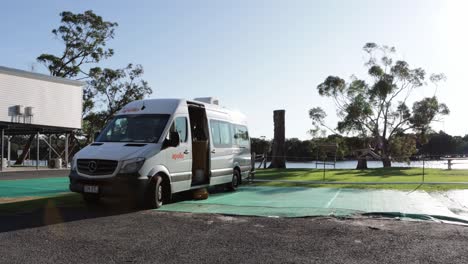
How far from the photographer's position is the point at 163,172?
384 inches

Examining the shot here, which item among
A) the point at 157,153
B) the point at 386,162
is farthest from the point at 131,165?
the point at 386,162

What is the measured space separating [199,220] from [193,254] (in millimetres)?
2563

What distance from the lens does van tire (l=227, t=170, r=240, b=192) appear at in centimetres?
1384

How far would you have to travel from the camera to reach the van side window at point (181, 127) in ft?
34.1

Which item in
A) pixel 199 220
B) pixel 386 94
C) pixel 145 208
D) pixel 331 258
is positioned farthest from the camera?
pixel 386 94

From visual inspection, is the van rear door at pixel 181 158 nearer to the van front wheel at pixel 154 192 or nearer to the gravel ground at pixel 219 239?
the van front wheel at pixel 154 192

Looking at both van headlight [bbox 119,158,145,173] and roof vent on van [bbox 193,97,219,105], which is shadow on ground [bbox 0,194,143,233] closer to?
van headlight [bbox 119,158,145,173]

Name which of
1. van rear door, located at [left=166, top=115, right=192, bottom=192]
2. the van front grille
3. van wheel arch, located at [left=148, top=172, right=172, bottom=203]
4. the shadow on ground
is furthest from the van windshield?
the shadow on ground

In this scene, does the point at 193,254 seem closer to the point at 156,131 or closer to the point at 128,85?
the point at 156,131

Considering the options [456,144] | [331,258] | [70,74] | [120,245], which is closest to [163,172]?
[120,245]

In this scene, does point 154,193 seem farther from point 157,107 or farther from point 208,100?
point 208,100

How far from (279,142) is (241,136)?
1513 cm

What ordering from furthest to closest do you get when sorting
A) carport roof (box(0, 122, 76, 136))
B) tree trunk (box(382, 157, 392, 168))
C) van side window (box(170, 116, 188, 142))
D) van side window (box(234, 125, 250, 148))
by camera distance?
tree trunk (box(382, 157, 392, 168)) → carport roof (box(0, 122, 76, 136)) → van side window (box(234, 125, 250, 148)) → van side window (box(170, 116, 188, 142))

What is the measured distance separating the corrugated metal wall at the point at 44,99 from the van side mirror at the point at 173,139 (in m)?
21.5
